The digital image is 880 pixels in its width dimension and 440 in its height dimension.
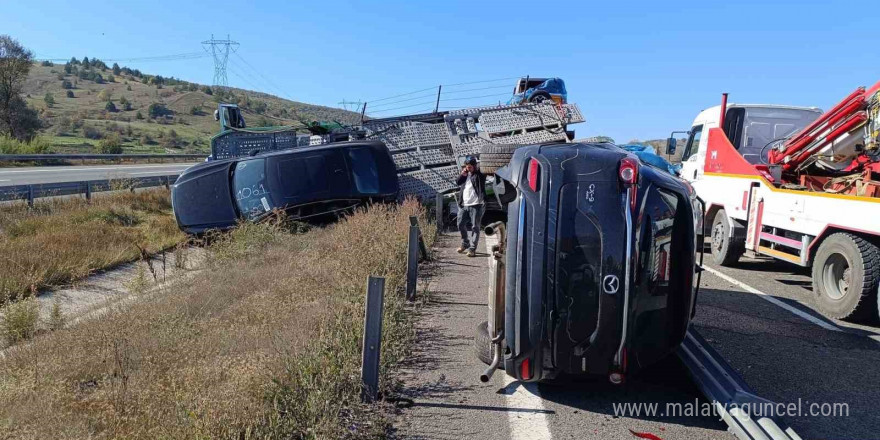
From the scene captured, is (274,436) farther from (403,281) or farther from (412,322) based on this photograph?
(403,281)

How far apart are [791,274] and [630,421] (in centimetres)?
728

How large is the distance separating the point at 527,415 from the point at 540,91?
17.4 metres

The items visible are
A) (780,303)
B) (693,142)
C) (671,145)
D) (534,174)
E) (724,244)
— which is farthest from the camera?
(671,145)

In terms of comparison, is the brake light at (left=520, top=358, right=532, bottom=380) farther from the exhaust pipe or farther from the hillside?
the hillside

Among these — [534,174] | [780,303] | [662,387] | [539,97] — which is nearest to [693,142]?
[780,303]

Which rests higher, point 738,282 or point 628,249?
point 628,249

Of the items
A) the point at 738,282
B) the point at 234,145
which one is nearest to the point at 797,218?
the point at 738,282

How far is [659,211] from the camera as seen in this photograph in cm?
420

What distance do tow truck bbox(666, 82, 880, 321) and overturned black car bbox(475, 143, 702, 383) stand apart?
4039 millimetres

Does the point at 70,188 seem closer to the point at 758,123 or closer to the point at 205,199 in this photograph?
the point at 205,199

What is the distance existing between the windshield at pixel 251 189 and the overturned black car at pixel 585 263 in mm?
8875

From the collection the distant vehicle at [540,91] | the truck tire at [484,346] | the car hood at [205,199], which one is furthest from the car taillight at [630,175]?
the distant vehicle at [540,91]

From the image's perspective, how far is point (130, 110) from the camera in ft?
233

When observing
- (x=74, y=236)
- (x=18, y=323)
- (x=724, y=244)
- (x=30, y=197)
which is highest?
(x=724, y=244)
